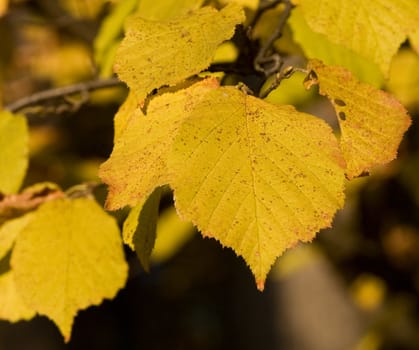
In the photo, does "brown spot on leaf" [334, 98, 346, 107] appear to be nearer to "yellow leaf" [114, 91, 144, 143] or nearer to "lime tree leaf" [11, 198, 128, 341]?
"yellow leaf" [114, 91, 144, 143]

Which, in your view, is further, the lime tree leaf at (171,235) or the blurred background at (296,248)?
the lime tree leaf at (171,235)

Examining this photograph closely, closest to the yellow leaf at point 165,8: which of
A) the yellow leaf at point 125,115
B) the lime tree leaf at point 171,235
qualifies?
the yellow leaf at point 125,115

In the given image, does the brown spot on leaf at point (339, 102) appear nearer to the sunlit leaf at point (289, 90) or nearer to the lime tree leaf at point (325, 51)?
the lime tree leaf at point (325, 51)

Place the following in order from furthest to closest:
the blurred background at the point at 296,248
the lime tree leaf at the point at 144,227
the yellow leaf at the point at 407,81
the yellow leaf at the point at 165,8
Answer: the blurred background at the point at 296,248 → the yellow leaf at the point at 407,81 → the yellow leaf at the point at 165,8 → the lime tree leaf at the point at 144,227

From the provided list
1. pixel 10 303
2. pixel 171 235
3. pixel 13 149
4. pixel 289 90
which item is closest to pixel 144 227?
pixel 10 303

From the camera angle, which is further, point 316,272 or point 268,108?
point 316,272

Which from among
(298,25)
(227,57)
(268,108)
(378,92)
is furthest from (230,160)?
(227,57)

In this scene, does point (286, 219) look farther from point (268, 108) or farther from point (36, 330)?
point (36, 330)

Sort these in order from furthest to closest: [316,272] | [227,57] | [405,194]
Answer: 1. [316,272]
2. [405,194]
3. [227,57]
